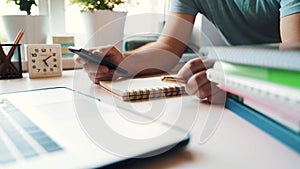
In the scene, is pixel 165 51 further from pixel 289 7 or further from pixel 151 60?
pixel 289 7

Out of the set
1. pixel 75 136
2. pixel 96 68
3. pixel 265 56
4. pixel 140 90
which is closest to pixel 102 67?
pixel 96 68

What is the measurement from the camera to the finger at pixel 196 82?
24.1 inches

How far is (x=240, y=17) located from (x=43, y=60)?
821mm

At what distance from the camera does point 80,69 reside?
1.12 meters

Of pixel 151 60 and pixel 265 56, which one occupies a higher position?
pixel 265 56

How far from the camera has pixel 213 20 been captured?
134 cm

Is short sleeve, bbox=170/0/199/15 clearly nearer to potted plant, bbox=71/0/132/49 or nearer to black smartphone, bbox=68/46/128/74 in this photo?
potted plant, bbox=71/0/132/49

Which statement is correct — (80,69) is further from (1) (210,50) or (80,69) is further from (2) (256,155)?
(2) (256,155)

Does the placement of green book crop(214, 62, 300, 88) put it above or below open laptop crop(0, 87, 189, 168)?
above

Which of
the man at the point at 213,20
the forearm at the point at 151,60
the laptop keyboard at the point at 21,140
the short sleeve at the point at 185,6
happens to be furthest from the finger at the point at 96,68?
the short sleeve at the point at 185,6

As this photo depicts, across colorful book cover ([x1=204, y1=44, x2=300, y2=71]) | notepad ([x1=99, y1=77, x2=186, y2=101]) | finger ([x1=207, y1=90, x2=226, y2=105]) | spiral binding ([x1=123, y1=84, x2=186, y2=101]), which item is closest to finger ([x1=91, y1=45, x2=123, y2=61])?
notepad ([x1=99, y1=77, x2=186, y2=101])

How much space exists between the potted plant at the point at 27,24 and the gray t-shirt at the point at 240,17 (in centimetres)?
57

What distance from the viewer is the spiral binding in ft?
2.04

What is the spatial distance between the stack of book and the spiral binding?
208 millimetres
